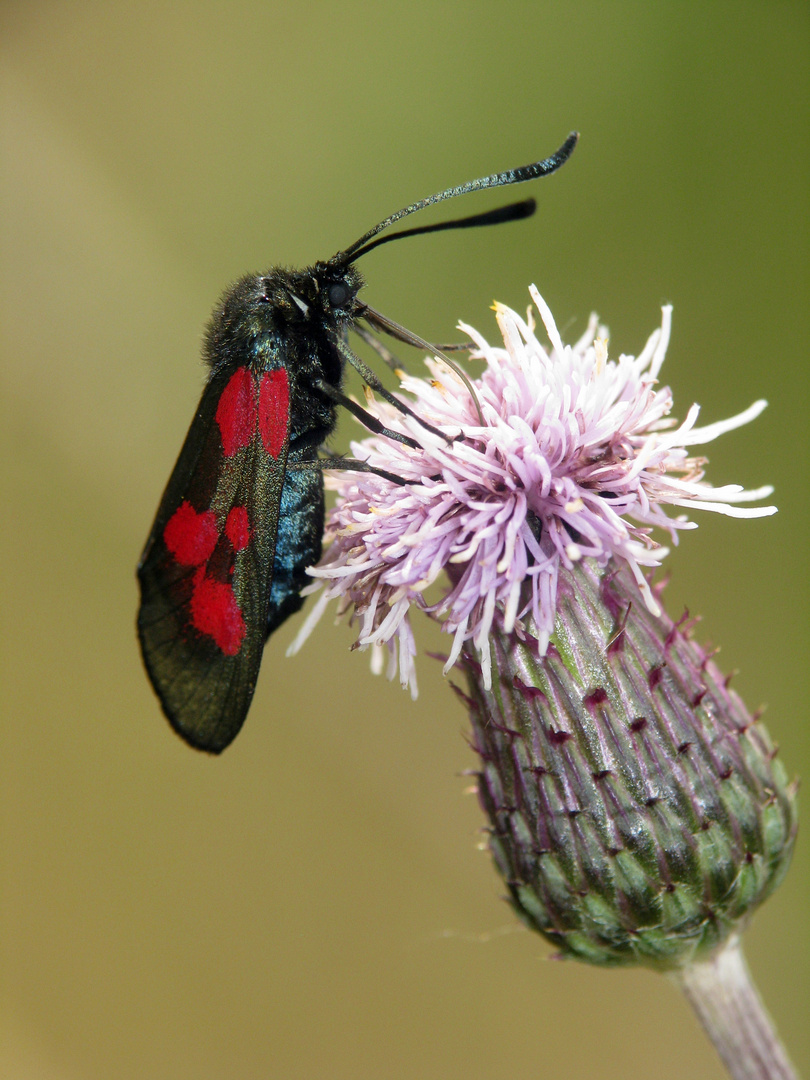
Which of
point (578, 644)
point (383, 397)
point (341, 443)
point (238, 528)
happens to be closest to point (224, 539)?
point (238, 528)

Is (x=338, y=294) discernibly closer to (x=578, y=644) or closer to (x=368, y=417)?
(x=368, y=417)

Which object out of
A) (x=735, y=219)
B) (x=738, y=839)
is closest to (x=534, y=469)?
(x=738, y=839)

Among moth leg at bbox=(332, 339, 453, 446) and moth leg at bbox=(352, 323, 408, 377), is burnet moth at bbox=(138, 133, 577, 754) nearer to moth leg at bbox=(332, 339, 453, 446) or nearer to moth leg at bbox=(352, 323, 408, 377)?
moth leg at bbox=(332, 339, 453, 446)

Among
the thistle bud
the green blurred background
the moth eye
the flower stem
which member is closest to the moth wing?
the moth eye

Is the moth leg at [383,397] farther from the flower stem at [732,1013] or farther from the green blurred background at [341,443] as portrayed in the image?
the green blurred background at [341,443]

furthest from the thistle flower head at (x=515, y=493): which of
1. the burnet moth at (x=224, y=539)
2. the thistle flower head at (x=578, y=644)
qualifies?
the burnet moth at (x=224, y=539)
